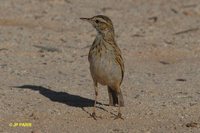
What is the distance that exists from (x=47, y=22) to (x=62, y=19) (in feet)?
1.90

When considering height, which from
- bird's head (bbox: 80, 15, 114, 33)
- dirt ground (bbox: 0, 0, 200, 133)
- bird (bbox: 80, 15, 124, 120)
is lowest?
dirt ground (bbox: 0, 0, 200, 133)

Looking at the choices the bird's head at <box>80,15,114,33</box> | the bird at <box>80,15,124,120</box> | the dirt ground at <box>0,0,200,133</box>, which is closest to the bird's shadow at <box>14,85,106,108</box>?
the dirt ground at <box>0,0,200,133</box>

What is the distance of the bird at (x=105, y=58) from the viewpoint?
417 inches

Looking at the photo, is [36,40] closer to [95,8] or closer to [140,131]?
[95,8]

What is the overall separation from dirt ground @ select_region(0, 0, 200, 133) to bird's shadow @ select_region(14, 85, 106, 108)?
0.05ft

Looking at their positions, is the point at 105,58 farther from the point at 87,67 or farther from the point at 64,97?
the point at 87,67

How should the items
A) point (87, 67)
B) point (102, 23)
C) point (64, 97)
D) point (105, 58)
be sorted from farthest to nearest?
point (87, 67), point (64, 97), point (102, 23), point (105, 58)

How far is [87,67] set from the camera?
45.8ft

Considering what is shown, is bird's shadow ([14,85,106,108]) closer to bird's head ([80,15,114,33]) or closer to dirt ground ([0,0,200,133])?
dirt ground ([0,0,200,133])

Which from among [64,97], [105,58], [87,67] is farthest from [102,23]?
[87,67]

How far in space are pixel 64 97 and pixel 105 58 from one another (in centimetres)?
126

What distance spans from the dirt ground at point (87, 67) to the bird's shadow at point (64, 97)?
0.05 feet

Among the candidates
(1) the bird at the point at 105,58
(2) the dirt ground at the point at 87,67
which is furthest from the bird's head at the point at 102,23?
(2) the dirt ground at the point at 87,67

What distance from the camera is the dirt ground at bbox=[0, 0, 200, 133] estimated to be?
34.0ft
